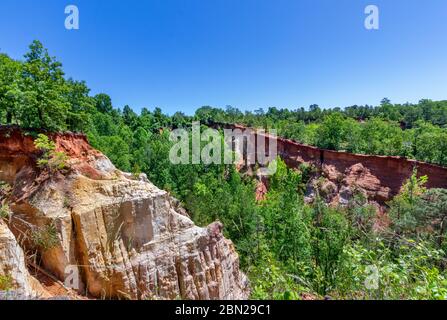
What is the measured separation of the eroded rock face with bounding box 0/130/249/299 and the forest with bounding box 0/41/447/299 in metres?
1.94

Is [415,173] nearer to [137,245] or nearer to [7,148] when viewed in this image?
[137,245]

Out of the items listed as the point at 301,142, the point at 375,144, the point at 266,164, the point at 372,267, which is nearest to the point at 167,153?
the point at 266,164

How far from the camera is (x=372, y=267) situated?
294 cm

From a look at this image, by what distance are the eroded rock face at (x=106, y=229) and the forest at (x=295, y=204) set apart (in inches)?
76.6

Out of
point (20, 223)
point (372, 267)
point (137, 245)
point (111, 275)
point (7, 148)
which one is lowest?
point (111, 275)

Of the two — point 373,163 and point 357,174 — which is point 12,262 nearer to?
point 357,174

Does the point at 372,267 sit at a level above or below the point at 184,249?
above

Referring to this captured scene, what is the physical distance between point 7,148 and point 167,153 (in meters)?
21.8

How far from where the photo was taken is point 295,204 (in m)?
23.1

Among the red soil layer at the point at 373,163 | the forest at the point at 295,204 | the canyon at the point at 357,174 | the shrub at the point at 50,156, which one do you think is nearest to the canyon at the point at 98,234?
the shrub at the point at 50,156

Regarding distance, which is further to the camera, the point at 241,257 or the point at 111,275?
the point at 241,257

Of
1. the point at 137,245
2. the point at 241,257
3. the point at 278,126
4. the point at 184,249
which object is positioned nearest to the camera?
the point at 137,245

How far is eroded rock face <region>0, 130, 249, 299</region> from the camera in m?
9.28
